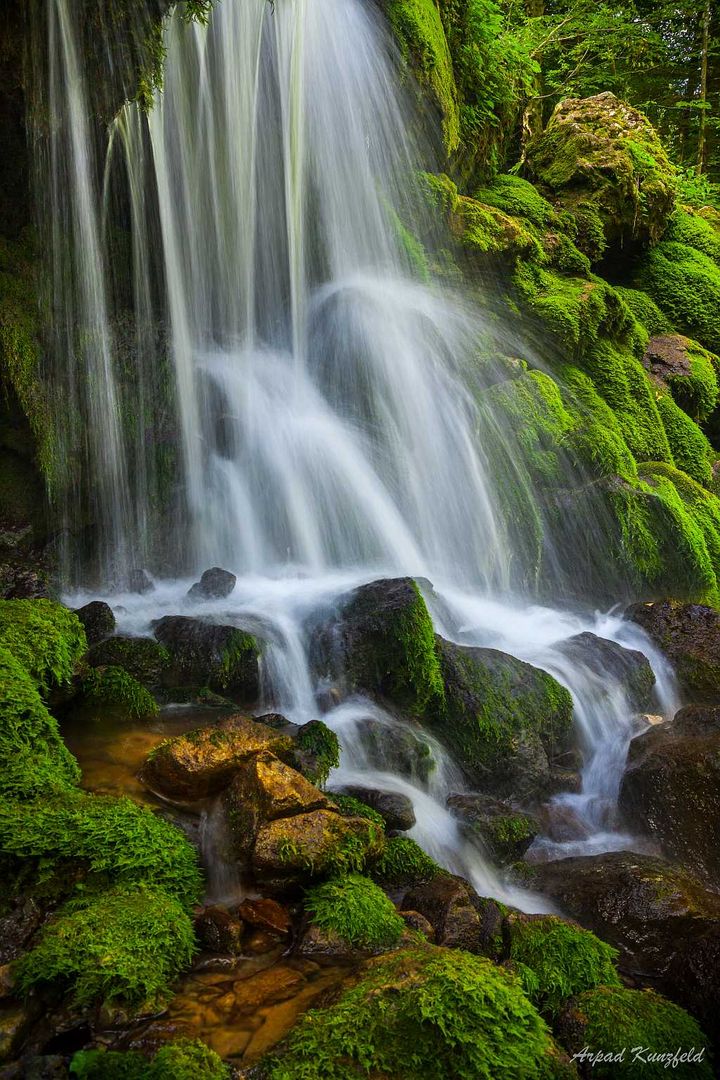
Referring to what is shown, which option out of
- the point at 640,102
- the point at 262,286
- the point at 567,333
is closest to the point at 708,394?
the point at 567,333

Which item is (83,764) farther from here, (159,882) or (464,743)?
(464,743)

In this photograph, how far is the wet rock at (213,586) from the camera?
732 centimetres

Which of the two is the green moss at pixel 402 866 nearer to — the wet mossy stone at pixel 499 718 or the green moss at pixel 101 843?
the green moss at pixel 101 843

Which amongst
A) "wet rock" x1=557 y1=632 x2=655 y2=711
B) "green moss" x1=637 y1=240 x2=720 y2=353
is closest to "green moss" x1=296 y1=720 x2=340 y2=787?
"wet rock" x1=557 y1=632 x2=655 y2=711

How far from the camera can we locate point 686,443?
1267 cm

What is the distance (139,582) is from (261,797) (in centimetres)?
494

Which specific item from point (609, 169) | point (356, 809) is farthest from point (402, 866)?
point (609, 169)

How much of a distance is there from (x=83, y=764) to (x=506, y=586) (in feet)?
20.2

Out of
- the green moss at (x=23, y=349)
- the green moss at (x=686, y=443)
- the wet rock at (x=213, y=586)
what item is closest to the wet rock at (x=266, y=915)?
the wet rock at (x=213, y=586)

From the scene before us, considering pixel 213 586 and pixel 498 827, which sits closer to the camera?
pixel 498 827

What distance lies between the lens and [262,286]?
10945 mm

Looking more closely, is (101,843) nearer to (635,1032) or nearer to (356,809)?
(356,809)

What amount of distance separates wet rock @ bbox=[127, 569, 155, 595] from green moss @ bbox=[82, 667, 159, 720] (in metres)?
3.16

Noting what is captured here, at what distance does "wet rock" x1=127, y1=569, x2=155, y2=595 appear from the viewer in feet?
25.5
